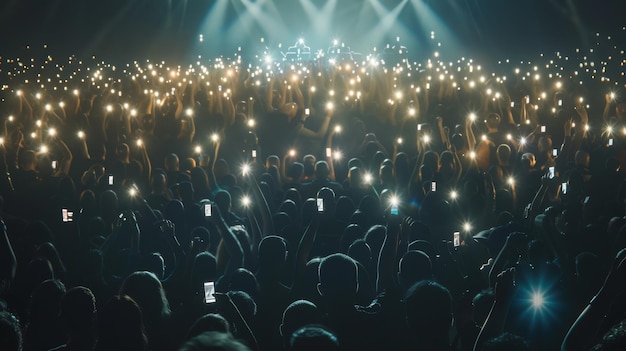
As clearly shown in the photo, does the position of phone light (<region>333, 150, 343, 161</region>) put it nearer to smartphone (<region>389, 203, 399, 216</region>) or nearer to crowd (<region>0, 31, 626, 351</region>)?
crowd (<region>0, 31, 626, 351</region>)

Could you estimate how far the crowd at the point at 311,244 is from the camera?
10.00 feet

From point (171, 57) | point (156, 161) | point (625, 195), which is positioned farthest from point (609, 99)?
point (171, 57)

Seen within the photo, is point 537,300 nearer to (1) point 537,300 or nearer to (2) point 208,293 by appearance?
(1) point 537,300

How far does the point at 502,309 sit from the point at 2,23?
33580mm

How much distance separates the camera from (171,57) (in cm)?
3947

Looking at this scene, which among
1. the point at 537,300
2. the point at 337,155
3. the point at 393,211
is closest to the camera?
the point at 537,300

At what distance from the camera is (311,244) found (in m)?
4.64

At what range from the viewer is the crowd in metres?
3.05

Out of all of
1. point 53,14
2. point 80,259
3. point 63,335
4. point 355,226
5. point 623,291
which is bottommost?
point 63,335

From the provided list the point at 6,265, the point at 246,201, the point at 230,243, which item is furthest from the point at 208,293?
the point at 246,201

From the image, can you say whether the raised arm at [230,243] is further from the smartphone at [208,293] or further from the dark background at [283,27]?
the dark background at [283,27]

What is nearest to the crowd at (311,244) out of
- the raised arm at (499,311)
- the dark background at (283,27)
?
the raised arm at (499,311)

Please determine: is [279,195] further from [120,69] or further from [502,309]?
[120,69]

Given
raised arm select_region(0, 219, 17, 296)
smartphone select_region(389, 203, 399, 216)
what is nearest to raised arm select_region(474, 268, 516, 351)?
smartphone select_region(389, 203, 399, 216)
